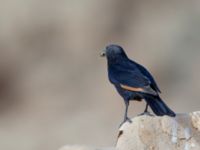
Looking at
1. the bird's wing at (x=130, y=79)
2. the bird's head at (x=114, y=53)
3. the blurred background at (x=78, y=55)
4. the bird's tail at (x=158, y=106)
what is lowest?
the blurred background at (x=78, y=55)

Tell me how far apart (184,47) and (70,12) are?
165 cm

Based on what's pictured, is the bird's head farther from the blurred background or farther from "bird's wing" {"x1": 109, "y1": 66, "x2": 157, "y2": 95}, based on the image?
the blurred background

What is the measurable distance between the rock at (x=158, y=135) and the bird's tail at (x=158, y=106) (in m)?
0.13

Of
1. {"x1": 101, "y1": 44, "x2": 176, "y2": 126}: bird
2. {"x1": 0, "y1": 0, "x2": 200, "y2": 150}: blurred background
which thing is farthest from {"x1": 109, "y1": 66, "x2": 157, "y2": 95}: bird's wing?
{"x1": 0, "y1": 0, "x2": 200, "y2": 150}: blurred background

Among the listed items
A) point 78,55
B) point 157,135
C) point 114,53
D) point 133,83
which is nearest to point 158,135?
point 157,135

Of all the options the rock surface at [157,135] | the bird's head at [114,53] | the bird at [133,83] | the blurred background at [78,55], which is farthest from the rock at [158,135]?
the blurred background at [78,55]

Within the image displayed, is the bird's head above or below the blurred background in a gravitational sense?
above

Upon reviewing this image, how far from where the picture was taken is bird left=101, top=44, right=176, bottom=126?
5020 mm

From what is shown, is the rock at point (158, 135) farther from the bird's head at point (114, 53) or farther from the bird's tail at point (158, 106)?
the bird's head at point (114, 53)

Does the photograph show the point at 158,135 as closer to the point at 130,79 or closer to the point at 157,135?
the point at 157,135

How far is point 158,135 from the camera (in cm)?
468

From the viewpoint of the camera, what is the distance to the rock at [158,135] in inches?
183

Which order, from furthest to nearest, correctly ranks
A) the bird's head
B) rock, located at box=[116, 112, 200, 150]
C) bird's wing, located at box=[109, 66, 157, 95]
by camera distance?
the bird's head < bird's wing, located at box=[109, 66, 157, 95] < rock, located at box=[116, 112, 200, 150]

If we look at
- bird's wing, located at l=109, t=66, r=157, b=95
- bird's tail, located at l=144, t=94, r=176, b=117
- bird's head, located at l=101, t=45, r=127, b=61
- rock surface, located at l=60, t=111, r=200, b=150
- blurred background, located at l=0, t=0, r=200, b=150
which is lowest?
blurred background, located at l=0, t=0, r=200, b=150
